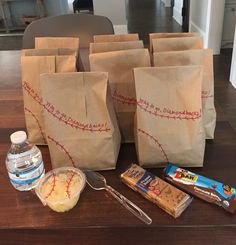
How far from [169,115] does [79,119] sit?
20 cm

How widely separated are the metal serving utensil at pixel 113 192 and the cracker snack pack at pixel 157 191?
0.11 ft

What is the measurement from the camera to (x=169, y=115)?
0.68m

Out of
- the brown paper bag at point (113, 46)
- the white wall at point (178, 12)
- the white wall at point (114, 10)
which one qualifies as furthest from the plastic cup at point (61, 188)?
the white wall at point (178, 12)

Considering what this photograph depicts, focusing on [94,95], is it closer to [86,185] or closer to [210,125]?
[86,185]

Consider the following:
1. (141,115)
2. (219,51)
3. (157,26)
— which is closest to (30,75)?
(141,115)

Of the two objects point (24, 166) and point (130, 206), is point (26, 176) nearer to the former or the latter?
point (24, 166)

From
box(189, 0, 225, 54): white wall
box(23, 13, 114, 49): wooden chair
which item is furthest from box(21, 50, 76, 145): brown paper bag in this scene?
box(189, 0, 225, 54): white wall

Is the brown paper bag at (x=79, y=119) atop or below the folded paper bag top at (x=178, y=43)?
below

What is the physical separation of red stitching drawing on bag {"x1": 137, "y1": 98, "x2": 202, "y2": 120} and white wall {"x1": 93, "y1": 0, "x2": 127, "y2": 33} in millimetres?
4312

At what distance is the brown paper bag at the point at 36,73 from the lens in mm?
729

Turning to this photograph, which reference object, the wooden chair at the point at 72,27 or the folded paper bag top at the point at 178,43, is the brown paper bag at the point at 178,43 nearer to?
the folded paper bag top at the point at 178,43

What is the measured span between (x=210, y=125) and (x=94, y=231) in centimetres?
40

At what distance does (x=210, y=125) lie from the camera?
799 millimetres

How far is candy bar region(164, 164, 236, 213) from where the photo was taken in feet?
2.03
